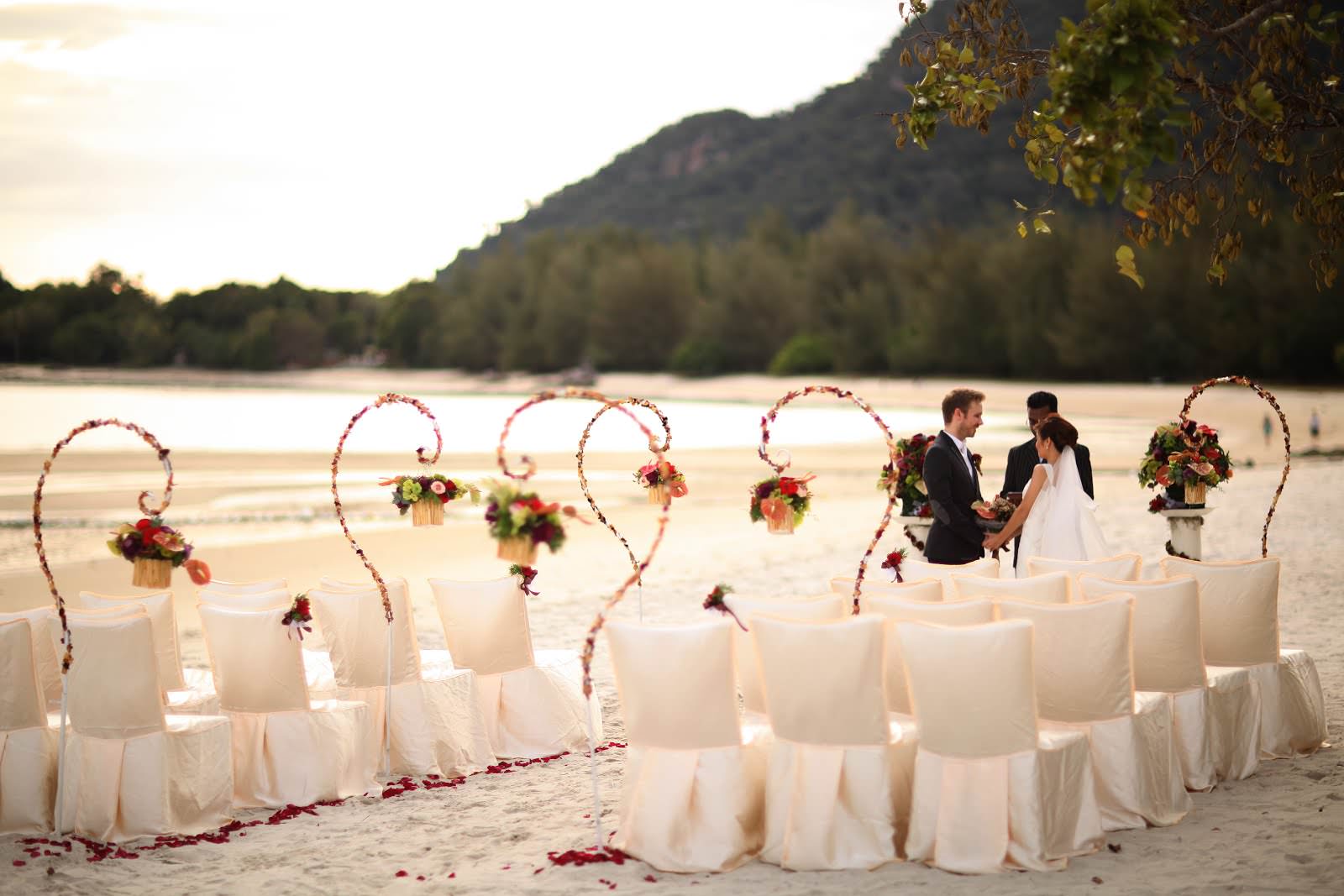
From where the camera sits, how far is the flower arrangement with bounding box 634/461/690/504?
6.27 meters

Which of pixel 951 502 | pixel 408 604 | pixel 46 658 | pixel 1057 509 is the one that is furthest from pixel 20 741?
pixel 1057 509

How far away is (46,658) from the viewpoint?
245 inches

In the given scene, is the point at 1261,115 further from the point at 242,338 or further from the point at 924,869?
the point at 242,338

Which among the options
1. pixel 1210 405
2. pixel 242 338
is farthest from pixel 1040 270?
pixel 242 338

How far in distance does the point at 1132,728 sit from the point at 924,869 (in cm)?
110

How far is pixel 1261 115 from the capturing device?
468 cm

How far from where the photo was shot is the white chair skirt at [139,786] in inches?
216

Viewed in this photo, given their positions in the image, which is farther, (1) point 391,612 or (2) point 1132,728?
(1) point 391,612

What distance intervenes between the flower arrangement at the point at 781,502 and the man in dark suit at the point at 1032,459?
2.24 metres

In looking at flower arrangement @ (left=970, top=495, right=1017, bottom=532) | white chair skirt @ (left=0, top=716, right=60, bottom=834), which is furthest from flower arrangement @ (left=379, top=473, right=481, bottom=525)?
flower arrangement @ (left=970, top=495, right=1017, bottom=532)

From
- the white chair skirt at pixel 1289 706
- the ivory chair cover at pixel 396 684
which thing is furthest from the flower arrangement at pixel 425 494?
the white chair skirt at pixel 1289 706

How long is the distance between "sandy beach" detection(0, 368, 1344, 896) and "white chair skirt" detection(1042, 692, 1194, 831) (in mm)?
83

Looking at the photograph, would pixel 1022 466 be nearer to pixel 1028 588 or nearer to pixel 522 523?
pixel 1028 588

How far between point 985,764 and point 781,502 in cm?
159
